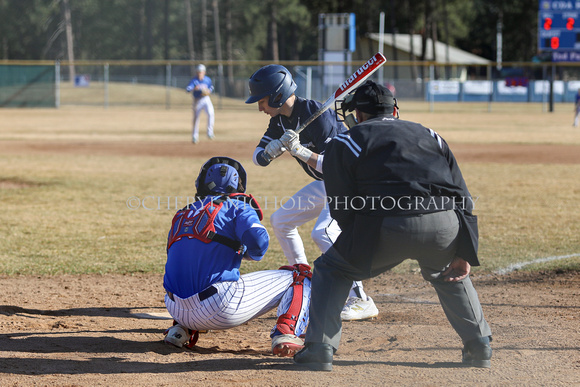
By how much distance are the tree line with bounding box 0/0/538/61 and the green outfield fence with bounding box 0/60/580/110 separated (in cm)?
977

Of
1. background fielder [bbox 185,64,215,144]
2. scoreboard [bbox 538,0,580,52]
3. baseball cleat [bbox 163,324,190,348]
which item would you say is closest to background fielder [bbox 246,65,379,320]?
baseball cleat [bbox 163,324,190,348]

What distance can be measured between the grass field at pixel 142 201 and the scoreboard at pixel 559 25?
10707 mm

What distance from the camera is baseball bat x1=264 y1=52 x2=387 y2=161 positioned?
4.49 metres

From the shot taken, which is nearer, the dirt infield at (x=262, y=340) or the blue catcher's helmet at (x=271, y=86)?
the dirt infield at (x=262, y=340)

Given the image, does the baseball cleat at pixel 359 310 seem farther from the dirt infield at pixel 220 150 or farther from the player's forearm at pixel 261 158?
the dirt infield at pixel 220 150

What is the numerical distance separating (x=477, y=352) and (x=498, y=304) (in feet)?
5.92

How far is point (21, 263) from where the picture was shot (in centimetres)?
716

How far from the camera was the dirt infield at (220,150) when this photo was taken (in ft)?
56.4

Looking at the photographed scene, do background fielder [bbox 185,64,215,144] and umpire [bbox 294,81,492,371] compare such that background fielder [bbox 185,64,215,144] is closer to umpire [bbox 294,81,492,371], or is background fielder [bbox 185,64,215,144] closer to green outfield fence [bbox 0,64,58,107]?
umpire [bbox 294,81,492,371]

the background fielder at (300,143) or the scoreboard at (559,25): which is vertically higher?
the scoreboard at (559,25)

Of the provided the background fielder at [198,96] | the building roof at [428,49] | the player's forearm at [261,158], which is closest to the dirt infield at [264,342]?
the player's forearm at [261,158]

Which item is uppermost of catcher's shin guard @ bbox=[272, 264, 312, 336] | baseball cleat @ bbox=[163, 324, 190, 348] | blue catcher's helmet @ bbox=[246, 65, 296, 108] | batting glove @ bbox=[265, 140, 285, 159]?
blue catcher's helmet @ bbox=[246, 65, 296, 108]

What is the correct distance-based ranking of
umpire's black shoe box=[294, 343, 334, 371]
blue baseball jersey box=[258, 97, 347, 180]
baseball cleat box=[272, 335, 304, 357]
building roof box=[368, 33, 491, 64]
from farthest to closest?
building roof box=[368, 33, 491, 64]
blue baseball jersey box=[258, 97, 347, 180]
baseball cleat box=[272, 335, 304, 357]
umpire's black shoe box=[294, 343, 334, 371]

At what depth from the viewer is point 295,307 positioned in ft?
14.1
